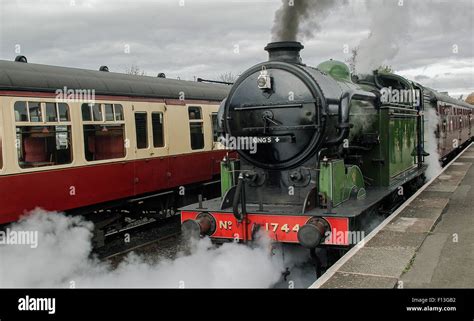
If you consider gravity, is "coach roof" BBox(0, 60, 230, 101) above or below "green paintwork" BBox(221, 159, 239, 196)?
above

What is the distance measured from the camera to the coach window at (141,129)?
30.5 ft

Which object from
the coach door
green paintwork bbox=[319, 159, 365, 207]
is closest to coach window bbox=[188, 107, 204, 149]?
the coach door

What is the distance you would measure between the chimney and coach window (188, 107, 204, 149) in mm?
4535

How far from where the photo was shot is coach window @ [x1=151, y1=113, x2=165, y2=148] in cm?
975

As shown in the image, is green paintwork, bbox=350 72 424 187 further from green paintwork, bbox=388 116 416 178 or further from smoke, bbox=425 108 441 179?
smoke, bbox=425 108 441 179

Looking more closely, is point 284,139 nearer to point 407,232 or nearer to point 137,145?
point 407,232

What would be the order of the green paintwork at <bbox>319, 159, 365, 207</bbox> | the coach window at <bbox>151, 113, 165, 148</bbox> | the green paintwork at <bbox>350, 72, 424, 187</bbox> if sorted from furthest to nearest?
the coach window at <bbox>151, 113, 165, 148</bbox>
the green paintwork at <bbox>350, 72, 424, 187</bbox>
the green paintwork at <bbox>319, 159, 365, 207</bbox>

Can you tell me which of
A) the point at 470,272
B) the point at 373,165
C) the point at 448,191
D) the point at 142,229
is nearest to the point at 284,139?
the point at 373,165

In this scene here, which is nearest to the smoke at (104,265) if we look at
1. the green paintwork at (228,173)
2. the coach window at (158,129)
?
the green paintwork at (228,173)

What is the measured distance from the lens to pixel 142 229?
33.3 feet

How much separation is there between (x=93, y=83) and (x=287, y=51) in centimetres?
366

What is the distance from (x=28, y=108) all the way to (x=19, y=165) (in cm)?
83

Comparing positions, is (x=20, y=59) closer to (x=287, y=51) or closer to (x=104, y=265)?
(x=104, y=265)

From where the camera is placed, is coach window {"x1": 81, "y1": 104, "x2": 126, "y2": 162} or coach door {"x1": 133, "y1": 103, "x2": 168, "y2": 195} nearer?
coach window {"x1": 81, "y1": 104, "x2": 126, "y2": 162}
